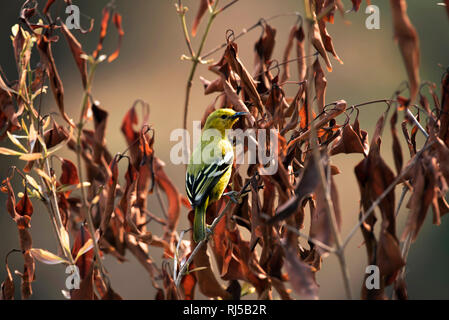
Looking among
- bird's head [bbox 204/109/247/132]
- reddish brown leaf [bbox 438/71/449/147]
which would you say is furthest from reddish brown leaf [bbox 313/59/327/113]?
bird's head [bbox 204/109/247/132]

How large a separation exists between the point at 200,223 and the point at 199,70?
5962mm

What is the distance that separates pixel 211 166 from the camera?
9.53ft

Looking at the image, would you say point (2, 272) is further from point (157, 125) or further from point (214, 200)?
point (214, 200)

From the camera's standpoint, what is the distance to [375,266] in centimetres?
155

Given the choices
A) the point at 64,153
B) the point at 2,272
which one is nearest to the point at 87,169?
the point at 2,272

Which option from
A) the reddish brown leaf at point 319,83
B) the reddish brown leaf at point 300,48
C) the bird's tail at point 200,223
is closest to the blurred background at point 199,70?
the bird's tail at point 200,223

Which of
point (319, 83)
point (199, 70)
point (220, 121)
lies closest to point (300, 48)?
point (319, 83)

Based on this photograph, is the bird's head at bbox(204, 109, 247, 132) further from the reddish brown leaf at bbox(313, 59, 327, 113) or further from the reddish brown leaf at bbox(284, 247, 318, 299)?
the reddish brown leaf at bbox(284, 247, 318, 299)

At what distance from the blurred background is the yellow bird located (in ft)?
11.5

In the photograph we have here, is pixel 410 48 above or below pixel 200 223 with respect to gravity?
above

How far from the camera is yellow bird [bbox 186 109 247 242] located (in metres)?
2.70

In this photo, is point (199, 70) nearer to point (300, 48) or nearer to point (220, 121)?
point (220, 121)

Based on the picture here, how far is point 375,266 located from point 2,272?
5377 mm

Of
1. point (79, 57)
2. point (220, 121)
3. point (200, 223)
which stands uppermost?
point (79, 57)
